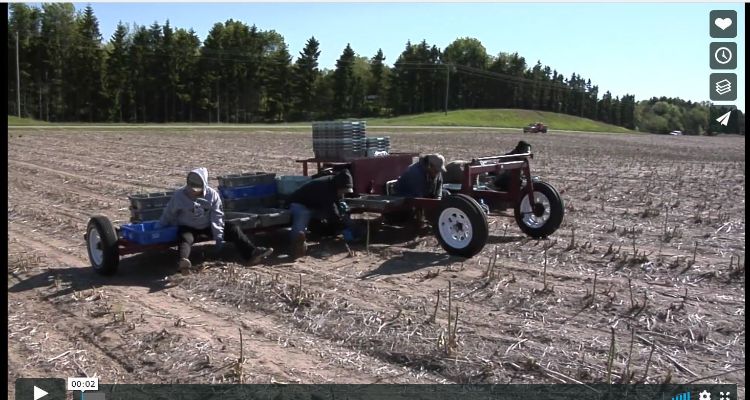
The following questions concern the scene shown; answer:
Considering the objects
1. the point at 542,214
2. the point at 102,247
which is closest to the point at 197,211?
the point at 102,247

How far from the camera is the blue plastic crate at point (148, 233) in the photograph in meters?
7.98

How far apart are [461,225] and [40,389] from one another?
16.5 ft

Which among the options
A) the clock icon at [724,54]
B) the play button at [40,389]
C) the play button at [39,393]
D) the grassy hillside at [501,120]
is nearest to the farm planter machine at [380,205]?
the play button at [40,389]

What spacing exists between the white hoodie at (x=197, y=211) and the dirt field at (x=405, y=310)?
0.55 meters

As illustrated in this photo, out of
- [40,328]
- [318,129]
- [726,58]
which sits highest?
[726,58]

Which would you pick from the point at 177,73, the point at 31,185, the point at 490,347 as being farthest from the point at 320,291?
the point at 177,73

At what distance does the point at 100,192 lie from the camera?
48.9ft

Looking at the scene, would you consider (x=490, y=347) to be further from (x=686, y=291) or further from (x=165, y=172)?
(x=165, y=172)

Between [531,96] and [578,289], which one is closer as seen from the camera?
[578,289]

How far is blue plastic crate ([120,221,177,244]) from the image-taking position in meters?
7.98

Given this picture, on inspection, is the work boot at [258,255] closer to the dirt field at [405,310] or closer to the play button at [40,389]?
the dirt field at [405,310]

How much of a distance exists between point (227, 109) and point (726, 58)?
86.8m

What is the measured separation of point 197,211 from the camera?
820 cm

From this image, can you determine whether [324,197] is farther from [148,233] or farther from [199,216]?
[148,233]
